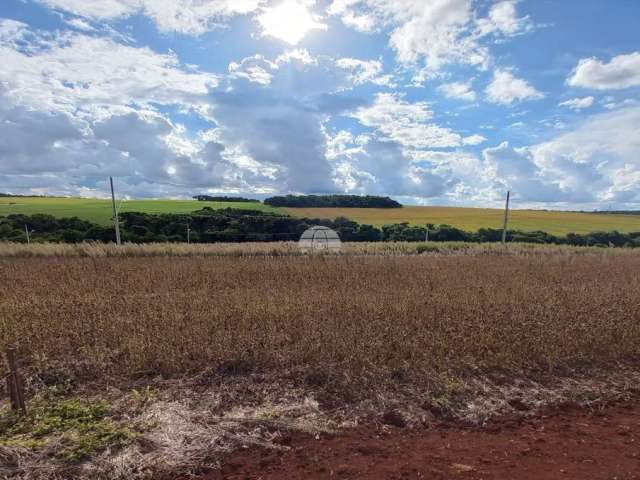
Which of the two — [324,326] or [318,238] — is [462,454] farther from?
[318,238]

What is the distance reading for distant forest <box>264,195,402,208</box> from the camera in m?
57.2

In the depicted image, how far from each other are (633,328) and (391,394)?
4520 mm

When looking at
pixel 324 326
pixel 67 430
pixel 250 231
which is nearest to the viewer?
pixel 67 430

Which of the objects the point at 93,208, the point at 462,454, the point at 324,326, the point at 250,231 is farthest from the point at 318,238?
the point at 93,208

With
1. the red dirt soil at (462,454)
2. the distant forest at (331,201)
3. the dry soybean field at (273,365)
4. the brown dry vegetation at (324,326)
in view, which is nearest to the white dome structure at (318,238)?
the brown dry vegetation at (324,326)

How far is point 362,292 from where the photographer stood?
7785mm

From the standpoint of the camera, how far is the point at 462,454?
9.87ft

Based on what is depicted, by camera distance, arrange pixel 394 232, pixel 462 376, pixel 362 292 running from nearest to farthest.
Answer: pixel 462 376 → pixel 362 292 → pixel 394 232

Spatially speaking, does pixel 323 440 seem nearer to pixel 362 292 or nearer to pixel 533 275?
pixel 362 292

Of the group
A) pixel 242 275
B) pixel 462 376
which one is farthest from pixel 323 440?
pixel 242 275

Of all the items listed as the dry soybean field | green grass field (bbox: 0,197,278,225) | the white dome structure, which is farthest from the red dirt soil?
green grass field (bbox: 0,197,278,225)

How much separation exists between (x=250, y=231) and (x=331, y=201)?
25.8 m

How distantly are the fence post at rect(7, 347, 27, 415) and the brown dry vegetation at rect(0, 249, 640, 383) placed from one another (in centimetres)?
89

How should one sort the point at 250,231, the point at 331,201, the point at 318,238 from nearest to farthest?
1. the point at 318,238
2. the point at 250,231
3. the point at 331,201
